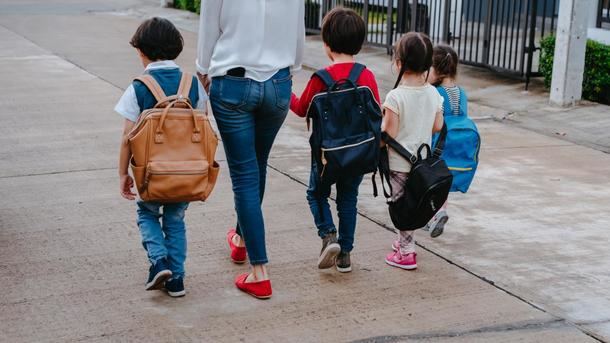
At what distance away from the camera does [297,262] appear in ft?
18.0

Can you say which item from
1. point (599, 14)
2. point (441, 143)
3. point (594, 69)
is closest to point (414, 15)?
point (599, 14)

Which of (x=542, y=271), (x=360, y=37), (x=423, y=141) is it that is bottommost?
(x=542, y=271)

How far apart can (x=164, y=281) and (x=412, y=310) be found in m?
1.27

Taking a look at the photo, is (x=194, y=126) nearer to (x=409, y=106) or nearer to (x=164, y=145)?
(x=164, y=145)

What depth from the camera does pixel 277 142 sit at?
A: 8719 mm

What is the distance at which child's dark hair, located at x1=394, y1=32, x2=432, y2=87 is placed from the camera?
16.8 ft

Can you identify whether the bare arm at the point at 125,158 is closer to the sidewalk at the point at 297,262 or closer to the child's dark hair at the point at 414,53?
the sidewalk at the point at 297,262

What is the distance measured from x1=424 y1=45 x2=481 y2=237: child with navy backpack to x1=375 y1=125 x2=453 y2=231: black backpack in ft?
1.48

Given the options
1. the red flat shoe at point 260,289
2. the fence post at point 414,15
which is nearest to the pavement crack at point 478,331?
the red flat shoe at point 260,289

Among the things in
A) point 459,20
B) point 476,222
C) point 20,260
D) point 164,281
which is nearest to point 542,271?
point 476,222

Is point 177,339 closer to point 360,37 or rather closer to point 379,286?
point 379,286

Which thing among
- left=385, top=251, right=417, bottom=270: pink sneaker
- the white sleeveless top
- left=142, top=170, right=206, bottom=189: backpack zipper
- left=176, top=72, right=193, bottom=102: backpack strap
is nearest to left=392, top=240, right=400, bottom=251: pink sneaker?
left=385, top=251, right=417, bottom=270: pink sneaker

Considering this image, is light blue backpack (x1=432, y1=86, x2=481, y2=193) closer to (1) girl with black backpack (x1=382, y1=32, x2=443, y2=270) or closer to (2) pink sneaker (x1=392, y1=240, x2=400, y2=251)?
(1) girl with black backpack (x1=382, y1=32, x2=443, y2=270)

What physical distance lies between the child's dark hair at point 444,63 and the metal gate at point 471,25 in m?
5.57
